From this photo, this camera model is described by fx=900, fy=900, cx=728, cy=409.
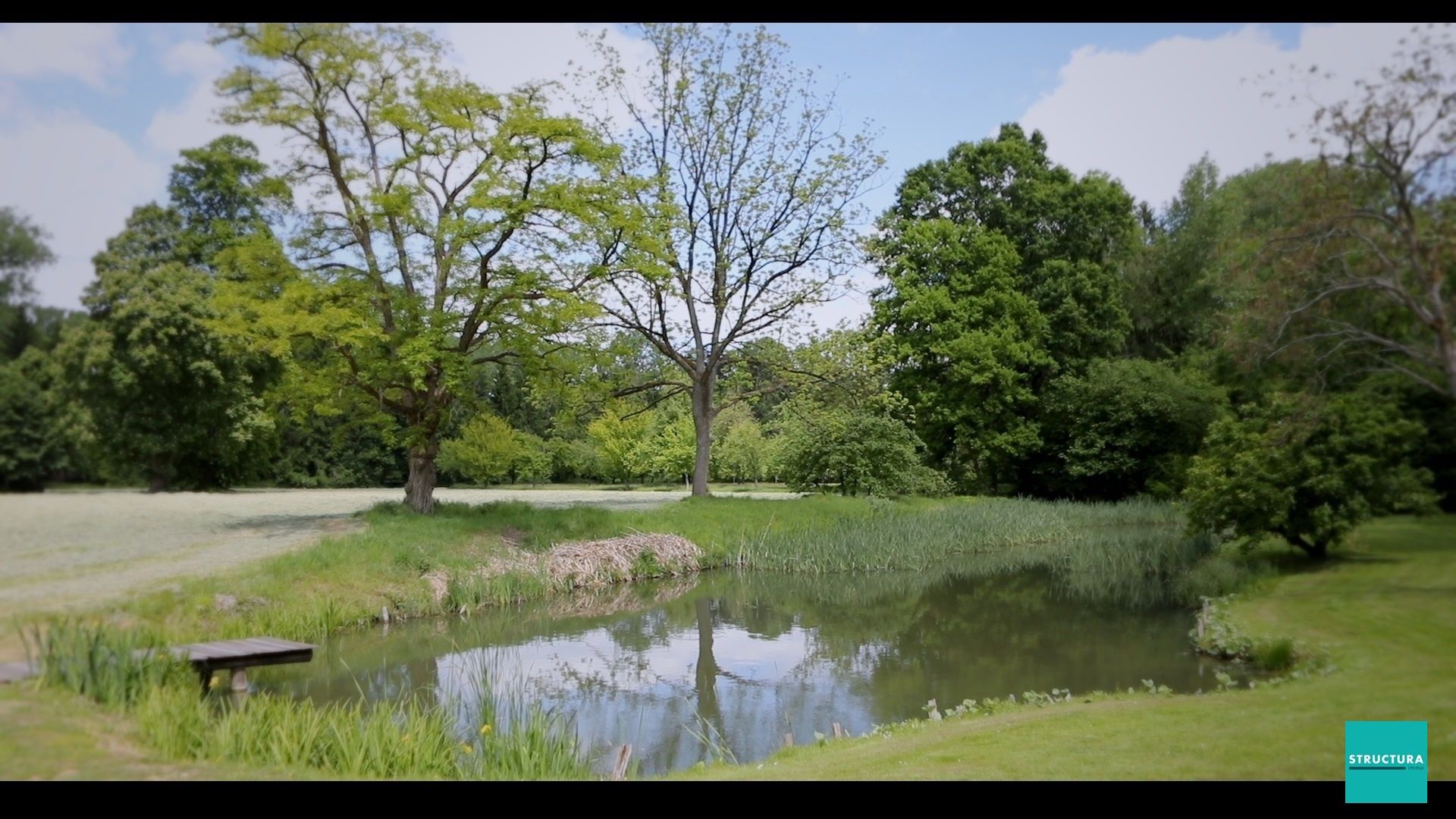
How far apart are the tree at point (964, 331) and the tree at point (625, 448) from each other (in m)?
7.44

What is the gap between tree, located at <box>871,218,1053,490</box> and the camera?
1004 inches

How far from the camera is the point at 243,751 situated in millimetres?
5246

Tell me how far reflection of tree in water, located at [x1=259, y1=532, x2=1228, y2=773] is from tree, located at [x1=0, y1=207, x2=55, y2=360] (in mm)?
3624

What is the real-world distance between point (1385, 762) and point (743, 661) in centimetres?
642

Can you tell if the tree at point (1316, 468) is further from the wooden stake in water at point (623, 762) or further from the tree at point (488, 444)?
the tree at point (488, 444)

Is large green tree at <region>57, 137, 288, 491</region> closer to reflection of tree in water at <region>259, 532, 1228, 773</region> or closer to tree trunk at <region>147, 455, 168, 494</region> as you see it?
tree trunk at <region>147, 455, 168, 494</region>

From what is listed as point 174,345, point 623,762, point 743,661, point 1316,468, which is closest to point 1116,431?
point 1316,468

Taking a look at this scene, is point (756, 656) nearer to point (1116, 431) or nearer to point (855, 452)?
point (855, 452)

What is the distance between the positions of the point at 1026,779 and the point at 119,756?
4.79 metres

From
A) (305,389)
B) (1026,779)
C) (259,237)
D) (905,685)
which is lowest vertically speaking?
(905,685)

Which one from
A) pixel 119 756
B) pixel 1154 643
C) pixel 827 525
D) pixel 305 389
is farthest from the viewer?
pixel 827 525

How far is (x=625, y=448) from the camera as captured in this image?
1017 inches
